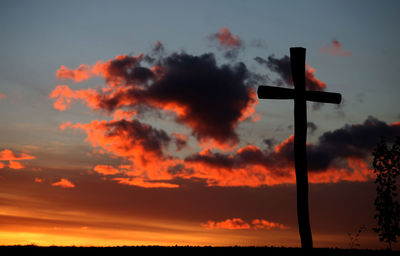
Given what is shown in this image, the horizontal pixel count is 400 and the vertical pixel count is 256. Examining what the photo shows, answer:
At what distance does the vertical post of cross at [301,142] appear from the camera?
15492 millimetres

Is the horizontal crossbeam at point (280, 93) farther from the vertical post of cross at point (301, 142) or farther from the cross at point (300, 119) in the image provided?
the vertical post of cross at point (301, 142)

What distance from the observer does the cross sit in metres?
15.5

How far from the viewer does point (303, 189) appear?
15609 millimetres

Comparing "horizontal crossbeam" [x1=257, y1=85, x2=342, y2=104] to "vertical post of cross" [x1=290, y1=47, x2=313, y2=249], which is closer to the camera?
"vertical post of cross" [x1=290, y1=47, x2=313, y2=249]

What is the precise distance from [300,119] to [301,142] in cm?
81
